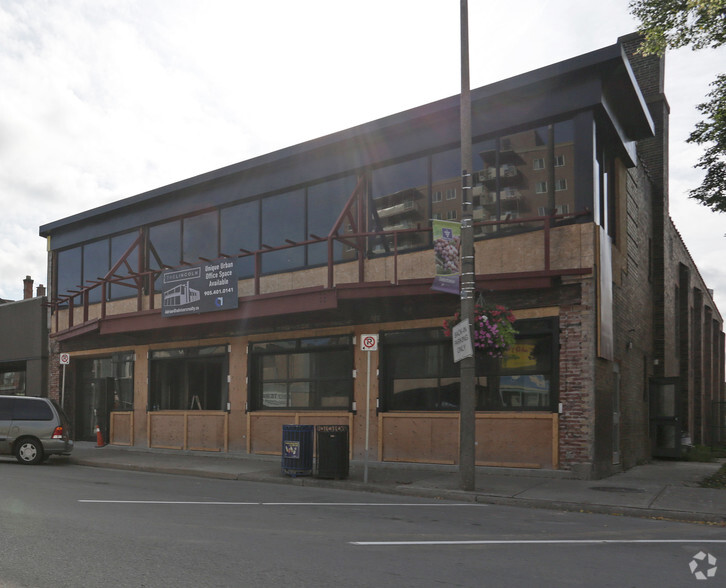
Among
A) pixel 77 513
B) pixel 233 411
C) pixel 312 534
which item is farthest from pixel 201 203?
pixel 312 534

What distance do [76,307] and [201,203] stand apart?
24.9ft

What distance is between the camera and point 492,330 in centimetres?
1342

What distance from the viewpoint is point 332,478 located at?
46.6 feet

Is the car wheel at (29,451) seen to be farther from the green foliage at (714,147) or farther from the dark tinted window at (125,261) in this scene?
the green foliage at (714,147)

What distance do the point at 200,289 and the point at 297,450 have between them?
6.83 metres

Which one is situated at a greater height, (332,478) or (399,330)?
(399,330)

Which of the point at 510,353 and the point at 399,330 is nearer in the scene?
the point at 510,353


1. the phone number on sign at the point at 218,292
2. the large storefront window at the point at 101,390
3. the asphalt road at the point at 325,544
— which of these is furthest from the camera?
the large storefront window at the point at 101,390

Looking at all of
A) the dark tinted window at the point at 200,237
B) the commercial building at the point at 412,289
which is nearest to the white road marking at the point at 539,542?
the commercial building at the point at 412,289

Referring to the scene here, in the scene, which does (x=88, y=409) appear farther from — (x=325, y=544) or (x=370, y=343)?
(x=325, y=544)

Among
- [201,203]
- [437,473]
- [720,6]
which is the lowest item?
[437,473]

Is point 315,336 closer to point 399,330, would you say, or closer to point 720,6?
point 399,330

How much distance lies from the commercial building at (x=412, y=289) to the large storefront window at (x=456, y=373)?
37 millimetres

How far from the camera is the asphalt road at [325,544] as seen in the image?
6180 mm
